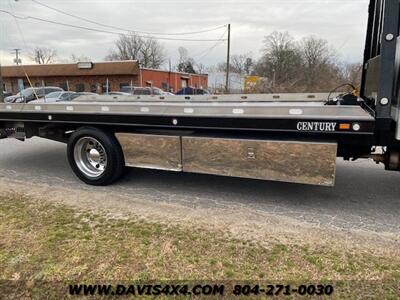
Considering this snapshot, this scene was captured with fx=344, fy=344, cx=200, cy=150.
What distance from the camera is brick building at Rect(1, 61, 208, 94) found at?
39031 millimetres

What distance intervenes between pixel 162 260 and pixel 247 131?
6.12 ft

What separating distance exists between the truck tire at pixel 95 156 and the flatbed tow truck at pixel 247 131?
0.05 feet

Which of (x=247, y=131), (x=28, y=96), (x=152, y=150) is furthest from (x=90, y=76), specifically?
(x=247, y=131)

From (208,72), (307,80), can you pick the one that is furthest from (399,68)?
(208,72)

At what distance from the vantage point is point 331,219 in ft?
12.6

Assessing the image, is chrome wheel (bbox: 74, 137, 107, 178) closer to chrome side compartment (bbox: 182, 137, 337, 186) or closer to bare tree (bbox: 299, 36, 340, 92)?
chrome side compartment (bbox: 182, 137, 337, 186)

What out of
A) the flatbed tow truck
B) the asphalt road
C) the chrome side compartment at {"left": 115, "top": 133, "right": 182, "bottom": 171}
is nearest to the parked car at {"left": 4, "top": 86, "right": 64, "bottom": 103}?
the asphalt road

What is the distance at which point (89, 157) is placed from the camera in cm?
524

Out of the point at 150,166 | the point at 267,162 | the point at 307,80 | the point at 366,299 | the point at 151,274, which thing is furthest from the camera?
the point at 307,80

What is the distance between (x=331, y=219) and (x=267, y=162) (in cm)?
95

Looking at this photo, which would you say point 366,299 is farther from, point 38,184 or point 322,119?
point 38,184

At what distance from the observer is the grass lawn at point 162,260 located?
2707mm

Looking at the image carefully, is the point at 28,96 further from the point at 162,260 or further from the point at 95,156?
the point at 162,260

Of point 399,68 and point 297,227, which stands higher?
point 399,68
